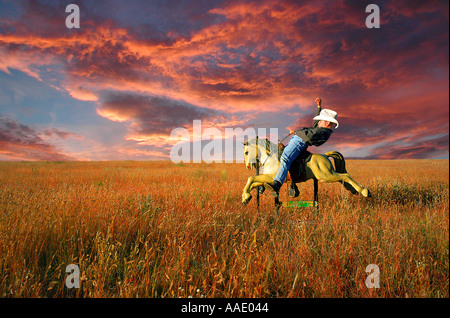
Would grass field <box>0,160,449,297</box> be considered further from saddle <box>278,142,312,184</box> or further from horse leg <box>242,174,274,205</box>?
saddle <box>278,142,312,184</box>

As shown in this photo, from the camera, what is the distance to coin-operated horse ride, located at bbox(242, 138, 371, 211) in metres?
3.71

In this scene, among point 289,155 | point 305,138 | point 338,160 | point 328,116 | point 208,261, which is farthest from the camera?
point 338,160

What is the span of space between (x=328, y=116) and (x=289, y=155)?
938 millimetres

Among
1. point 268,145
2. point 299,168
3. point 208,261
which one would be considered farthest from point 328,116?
point 208,261

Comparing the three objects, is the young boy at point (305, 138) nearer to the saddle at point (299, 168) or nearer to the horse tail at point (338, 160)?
the saddle at point (299, 168)

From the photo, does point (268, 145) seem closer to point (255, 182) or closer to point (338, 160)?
point (255, 182)

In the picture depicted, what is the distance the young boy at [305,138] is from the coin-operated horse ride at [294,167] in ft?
0.55

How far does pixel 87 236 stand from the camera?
323 cm

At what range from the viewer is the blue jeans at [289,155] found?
363 cm

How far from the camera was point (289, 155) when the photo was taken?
368cm

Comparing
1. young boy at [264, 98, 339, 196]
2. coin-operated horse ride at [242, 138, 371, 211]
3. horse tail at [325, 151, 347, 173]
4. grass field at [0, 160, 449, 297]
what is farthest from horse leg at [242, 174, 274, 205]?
horse tail at [325, 151, 347, 173]
